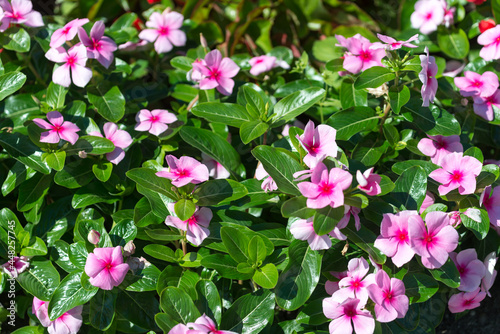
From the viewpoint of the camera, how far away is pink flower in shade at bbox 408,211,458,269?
148 cm

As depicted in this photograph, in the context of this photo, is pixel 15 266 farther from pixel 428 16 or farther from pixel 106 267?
pixel 428 16

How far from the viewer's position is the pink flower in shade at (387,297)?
4.84 ft

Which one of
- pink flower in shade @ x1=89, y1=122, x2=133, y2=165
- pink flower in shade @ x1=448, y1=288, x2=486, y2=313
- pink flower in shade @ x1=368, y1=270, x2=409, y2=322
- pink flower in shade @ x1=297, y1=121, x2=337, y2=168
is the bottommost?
pink flower in shade @ x1=448, y1=288, x2=486, y2=313

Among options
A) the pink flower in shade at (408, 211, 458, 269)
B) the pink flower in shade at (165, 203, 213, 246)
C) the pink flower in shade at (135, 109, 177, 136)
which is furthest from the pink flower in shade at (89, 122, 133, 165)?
the pink flower in shade at (408, 211, 458, 269)

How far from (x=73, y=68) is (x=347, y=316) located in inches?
50.2

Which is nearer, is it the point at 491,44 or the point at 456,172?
the point at 456,172

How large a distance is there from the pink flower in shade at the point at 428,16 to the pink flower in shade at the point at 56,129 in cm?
164

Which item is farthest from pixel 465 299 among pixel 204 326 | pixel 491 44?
pixel 491 44

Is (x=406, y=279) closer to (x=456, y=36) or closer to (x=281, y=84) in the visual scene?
(x=281, y=84)

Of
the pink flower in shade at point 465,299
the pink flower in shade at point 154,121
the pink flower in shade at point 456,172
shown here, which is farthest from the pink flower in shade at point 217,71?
the pink flower in shade at point 465,299

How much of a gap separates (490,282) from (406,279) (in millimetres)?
382

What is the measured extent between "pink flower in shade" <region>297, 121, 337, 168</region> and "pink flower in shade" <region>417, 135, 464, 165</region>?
1.46ft

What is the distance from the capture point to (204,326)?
4.59 ft

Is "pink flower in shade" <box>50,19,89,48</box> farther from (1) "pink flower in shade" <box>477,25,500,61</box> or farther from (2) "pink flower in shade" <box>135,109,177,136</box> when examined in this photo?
(1) "pink flower in shade" <box>477,25,500,61</box>
